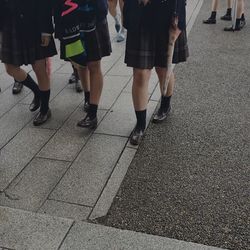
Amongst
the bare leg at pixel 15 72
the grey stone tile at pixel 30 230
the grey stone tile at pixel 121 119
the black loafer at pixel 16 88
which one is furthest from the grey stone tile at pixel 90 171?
the black loafer at pixel 16 88

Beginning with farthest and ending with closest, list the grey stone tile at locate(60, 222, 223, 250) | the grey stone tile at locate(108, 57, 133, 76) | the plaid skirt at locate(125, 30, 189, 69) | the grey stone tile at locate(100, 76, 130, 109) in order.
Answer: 1. the grey stone tile at locate(108, 57, 133, 76)
2. the grey stone tile at locate(100, 76, 130, 109)
3. the plaid skirt at locate(125, 30, 189, 69)
4. the grey stone tile at locate(60, 222, 223, 250)

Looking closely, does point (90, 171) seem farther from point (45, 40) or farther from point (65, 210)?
point (45, 40)

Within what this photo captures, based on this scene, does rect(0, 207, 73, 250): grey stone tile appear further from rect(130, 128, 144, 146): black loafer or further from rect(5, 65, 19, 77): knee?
rect(5, 65, 19, 77): knee

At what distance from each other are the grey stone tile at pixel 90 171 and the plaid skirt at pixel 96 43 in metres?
0.74

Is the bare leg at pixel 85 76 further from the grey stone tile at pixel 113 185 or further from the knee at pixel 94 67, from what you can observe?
the grey stone tile at pixel 113 185

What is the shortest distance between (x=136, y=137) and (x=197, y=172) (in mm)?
665

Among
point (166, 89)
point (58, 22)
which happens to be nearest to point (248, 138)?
point (166, 89)

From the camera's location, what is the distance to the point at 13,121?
153 inches

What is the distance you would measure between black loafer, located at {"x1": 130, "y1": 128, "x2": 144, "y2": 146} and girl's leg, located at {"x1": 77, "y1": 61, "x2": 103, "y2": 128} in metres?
0.45

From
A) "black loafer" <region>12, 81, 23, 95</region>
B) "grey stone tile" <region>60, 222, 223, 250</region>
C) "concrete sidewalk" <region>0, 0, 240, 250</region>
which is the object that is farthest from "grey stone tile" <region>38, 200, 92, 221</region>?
"black loafer" <region>12, 81, 23, 95</region>

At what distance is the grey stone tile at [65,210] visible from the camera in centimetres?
261

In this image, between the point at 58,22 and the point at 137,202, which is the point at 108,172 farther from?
the point at 58,22

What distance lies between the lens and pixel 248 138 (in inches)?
136

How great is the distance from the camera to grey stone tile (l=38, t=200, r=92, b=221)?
261cm
